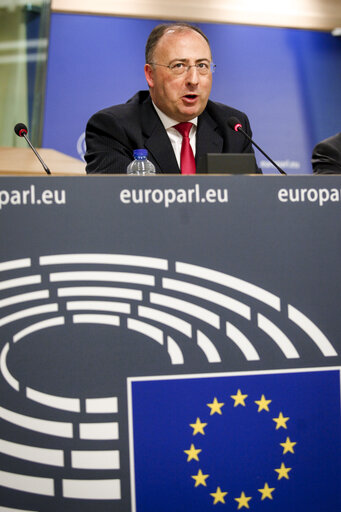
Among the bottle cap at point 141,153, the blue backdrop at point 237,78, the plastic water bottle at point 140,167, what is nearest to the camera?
the bottle cap at point 141,153

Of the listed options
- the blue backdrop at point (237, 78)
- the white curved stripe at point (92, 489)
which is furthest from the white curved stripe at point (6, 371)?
the blue backdrop at point (237, 78)

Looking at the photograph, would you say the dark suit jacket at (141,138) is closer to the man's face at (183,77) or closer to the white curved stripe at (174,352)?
the man's face at (183,77)

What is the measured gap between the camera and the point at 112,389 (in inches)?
50.2

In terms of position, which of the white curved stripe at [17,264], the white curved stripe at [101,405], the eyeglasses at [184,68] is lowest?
the white curved stripe at [101,405]

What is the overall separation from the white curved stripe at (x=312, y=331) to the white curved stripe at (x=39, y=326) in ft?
1.55

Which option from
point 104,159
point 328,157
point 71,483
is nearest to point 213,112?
point 104,159

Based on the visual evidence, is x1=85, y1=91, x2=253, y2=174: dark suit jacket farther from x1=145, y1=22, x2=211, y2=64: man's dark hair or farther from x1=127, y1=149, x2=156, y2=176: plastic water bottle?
x1=145, y1=22, x2=211, y2=64: man's dark hair

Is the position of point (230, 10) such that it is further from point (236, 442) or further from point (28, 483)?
point (28, 483)

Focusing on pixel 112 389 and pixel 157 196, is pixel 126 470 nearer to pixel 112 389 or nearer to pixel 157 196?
pixel 112 389

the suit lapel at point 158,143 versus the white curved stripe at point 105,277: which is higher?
the suit lapel at point 158,143

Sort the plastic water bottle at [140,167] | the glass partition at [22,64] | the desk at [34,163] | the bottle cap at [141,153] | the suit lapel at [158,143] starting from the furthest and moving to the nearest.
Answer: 1. the glass partition at [22,64]
2. the desk at [34,163]
3. the suit lapel at [158,143]
4. the plastic water bottle at [140,167]
5. the bottle cap at [141,153]

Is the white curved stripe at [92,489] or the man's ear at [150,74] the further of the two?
the man's ear at [150,74]

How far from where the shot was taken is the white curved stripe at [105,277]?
1262 millimetres

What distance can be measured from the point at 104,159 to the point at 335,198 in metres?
1.14
